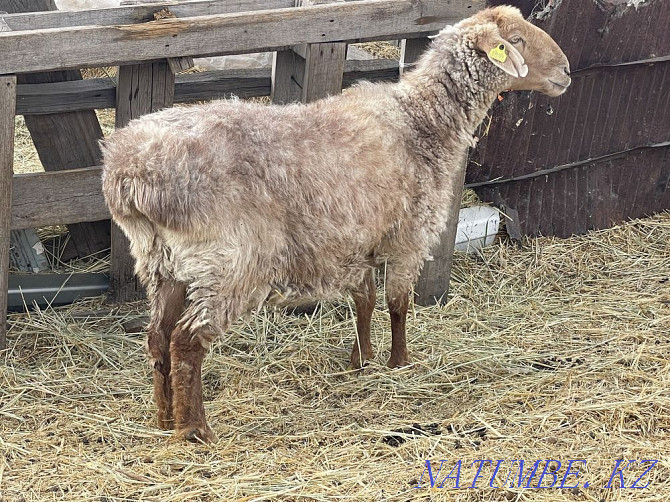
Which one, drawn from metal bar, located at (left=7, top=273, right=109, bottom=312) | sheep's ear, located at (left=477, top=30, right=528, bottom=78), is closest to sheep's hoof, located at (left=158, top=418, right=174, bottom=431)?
metal bar, located at (left=7, top=273, right=109, bottom=312)

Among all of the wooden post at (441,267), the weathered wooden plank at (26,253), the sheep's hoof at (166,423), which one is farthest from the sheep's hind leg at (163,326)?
the wooden post at (441,267)

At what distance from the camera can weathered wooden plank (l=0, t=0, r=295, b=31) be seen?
4559mm

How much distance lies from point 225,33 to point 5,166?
1.23 metres

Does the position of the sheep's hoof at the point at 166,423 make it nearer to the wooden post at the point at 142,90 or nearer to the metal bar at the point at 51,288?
the wooden post at the point at 142,90

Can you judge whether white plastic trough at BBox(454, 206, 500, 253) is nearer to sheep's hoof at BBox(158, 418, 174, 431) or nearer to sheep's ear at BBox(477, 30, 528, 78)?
sheep's ear at BBox(477, 30, 528, 78)

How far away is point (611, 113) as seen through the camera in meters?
6.51

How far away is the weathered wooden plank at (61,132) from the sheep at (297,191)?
1.43 metres

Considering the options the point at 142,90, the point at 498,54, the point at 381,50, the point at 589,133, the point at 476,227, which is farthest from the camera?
the point at 381,50

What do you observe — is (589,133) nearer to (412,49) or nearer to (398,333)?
(412,49)

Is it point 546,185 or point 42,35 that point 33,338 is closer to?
point 42,35

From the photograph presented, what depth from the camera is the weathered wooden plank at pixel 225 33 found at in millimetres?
4098

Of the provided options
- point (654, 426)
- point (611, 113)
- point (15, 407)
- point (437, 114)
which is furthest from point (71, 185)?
point (611, 113)

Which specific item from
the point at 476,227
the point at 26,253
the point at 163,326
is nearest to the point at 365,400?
the point at 163,326

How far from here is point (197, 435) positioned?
393cm
